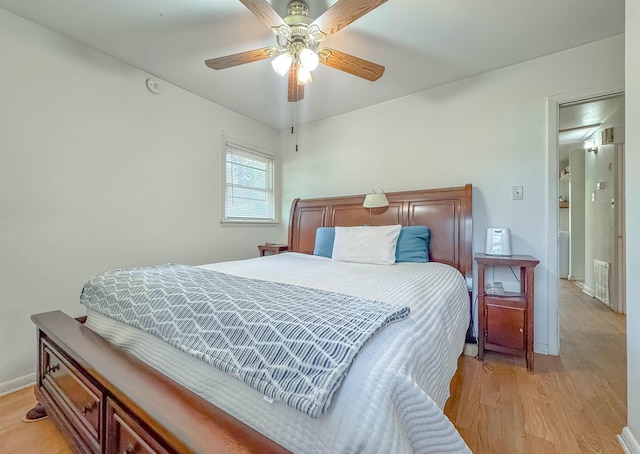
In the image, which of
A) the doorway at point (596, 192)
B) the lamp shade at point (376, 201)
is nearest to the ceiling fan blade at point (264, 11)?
the lamp shade at point (376, 201)

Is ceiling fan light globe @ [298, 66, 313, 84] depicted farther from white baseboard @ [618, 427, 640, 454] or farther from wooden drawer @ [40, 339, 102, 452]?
white baseboard @ [618, 427, 640, 454]

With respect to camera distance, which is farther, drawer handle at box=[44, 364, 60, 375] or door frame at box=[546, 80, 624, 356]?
door frame at box=[546, 80, 624, 356]

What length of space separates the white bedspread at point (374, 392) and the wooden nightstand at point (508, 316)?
3.72 feet

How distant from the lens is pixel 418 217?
2740mm

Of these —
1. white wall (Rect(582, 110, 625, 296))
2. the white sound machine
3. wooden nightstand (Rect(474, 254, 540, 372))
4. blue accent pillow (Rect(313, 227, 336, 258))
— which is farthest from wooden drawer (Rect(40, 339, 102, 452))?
white wall (Rect(582, 110, 625, 296))

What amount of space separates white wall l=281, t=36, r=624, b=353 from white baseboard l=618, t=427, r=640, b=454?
41.6 inches

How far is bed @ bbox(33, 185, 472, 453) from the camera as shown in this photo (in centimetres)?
64

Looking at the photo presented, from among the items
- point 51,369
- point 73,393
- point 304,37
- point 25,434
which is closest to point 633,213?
point 304,37

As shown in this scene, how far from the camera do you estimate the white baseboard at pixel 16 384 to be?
1787 mm

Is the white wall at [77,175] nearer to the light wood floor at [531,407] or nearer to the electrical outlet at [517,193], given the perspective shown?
the light wood floor at [531,407]

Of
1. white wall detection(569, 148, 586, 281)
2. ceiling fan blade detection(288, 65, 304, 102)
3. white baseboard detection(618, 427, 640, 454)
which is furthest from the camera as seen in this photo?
white wall detection(569, 148, 586, 281)

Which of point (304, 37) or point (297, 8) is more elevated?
point (297, 8)

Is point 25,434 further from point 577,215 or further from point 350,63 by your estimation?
point 577,215

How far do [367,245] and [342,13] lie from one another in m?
1.72
